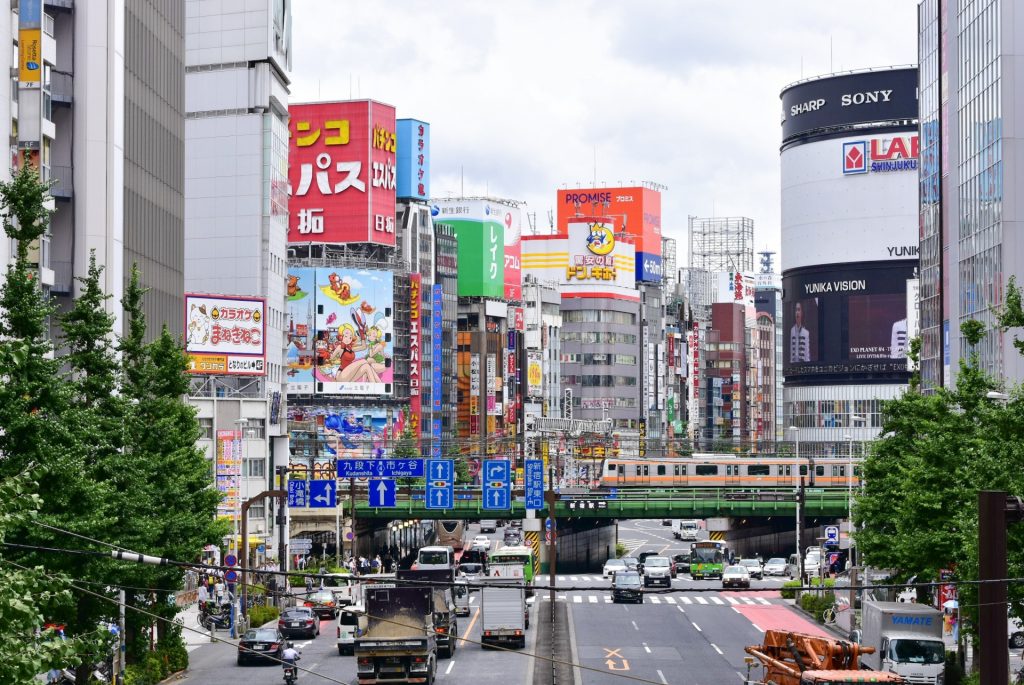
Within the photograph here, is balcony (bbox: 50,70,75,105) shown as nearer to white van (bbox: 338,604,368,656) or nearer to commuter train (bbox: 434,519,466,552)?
white van (bbox: 338,604,368,656)

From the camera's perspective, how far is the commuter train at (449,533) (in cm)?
16638

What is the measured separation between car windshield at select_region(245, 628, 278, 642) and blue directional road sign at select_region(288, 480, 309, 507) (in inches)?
1201

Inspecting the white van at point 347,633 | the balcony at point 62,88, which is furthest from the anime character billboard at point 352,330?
the white van at point 347,633

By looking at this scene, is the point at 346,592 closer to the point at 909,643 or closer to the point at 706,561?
the point at 909,643

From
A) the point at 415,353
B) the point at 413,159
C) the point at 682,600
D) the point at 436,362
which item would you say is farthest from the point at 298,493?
the point at 413,159

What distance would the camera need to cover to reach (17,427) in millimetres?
34719

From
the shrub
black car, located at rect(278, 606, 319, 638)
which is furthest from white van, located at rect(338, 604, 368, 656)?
the shrub

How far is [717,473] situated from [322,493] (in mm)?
50568

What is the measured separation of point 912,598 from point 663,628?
11.4m

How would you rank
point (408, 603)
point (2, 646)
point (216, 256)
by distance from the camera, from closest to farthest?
point (2, 646)
point (408, 603)
point (216, 256)

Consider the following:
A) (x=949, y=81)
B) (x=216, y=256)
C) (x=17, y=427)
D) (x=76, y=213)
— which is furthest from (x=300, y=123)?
(x=17, y=427)

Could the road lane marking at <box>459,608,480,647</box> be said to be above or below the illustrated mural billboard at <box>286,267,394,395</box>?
below

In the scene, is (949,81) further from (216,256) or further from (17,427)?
(17,427)

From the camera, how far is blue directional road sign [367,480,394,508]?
92562 millimetres
